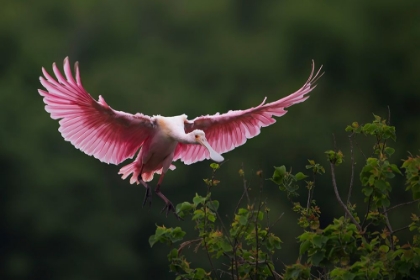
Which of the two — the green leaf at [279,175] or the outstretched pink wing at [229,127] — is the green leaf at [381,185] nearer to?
the green leaf at [279,175]

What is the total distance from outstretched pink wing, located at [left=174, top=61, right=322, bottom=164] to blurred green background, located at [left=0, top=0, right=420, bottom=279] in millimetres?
10949

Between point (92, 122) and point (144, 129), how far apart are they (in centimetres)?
36

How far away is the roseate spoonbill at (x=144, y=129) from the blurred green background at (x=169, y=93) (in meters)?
11.0

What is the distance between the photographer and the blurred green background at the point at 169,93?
21.9 m

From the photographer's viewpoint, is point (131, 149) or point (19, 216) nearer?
point (131, 149)

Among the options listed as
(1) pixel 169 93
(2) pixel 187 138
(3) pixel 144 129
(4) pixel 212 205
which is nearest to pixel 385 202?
→ (4) pixel 212 205

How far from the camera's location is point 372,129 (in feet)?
17.2

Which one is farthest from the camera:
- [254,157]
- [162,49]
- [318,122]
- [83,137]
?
[162,49]

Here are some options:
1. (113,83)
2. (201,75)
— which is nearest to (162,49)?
(201,75)

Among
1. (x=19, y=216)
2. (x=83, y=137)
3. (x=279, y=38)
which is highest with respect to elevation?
(x=279, y=38)

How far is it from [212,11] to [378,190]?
24551 millimetres

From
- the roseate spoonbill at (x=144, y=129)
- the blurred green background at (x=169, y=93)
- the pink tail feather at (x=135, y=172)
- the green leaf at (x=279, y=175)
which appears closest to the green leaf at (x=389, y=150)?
the green leaf at (x=279, y=175)

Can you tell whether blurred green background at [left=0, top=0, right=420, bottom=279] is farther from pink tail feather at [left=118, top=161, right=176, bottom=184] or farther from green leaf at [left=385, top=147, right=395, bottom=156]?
green leaf at [left=385, top=147, right=395, bottom=156]

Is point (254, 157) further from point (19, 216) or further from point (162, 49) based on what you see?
point (162, 49)
